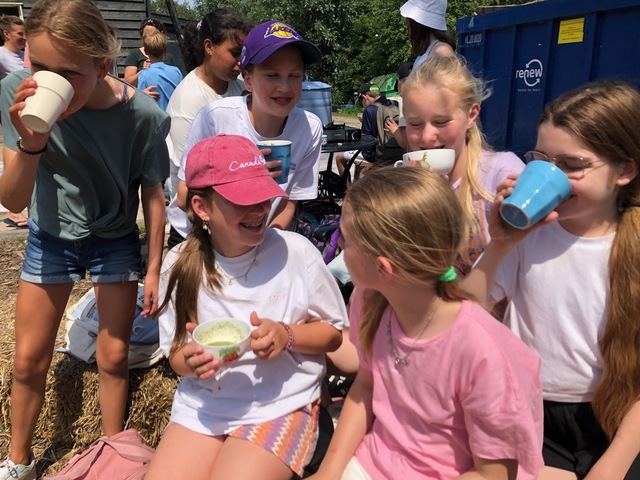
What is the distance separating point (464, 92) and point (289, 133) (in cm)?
94

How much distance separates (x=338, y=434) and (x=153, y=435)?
158 cm

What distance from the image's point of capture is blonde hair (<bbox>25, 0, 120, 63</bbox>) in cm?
200

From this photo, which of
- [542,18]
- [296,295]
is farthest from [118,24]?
[296,295]

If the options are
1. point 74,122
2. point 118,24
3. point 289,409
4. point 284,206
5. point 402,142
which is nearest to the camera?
point 289,409

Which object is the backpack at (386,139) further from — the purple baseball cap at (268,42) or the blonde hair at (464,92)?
the blonde hair at (464,92)

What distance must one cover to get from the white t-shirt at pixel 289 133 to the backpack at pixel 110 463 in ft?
4.16

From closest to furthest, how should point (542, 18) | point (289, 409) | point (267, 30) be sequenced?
point (289, 409) → point (267, 30) → point (542, 18)

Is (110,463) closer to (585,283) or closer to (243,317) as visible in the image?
(243,317)

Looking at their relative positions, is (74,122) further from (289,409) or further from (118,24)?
(118,24)

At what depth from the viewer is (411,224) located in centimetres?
155

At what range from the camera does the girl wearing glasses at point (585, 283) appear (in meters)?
1.76

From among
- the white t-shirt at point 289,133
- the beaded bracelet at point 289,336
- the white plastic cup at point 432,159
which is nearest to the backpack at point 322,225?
the white t-shirt at point 289,133

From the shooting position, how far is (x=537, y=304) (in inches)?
75.3

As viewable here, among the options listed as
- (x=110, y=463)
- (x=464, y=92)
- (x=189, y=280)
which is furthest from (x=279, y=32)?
(x=110, y=463)
